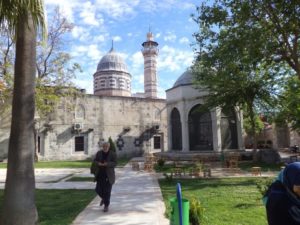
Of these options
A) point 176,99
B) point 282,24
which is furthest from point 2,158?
point 282,24

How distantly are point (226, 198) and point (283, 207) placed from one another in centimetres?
731

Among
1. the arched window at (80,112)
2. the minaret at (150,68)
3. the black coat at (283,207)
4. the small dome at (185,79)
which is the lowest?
the black coat at (283,207)

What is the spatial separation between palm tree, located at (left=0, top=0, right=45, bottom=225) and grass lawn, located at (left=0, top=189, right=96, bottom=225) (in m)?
1.69

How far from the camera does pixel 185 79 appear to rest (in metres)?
26.1

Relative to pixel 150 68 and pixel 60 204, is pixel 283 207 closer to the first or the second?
pixel 60 204

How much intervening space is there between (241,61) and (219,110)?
36.0ft

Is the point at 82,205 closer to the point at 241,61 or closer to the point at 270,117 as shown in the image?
the point at 241,61

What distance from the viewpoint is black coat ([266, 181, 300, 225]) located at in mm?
2719

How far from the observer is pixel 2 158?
3041 cm

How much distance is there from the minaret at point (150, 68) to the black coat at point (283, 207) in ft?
197

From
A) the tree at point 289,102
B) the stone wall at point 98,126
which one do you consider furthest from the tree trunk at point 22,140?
the stone wall at point 98,126

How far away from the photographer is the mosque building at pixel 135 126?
24.7 meters

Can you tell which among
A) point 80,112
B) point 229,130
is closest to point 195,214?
point 229,130

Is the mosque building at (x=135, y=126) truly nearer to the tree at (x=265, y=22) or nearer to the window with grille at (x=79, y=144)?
the window with grille at (x=79, y=144)
